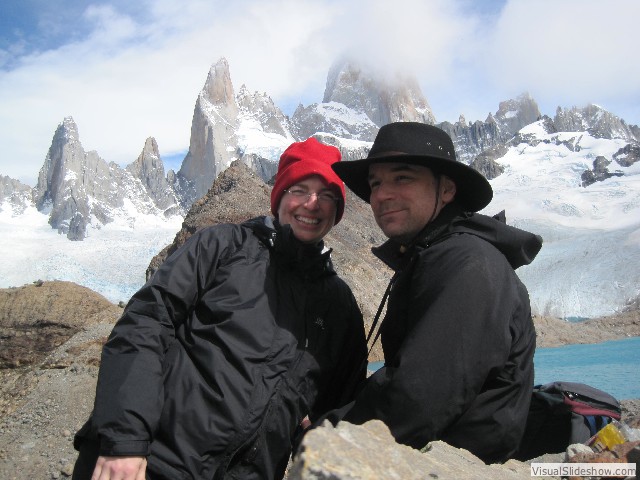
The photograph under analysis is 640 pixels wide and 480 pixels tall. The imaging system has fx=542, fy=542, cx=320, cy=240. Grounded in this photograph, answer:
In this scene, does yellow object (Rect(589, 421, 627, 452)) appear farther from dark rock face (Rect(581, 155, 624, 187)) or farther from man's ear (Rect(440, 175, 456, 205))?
dark rock face (Rect(581, 155, 624, 187))

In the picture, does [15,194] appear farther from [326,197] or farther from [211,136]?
[326,197]

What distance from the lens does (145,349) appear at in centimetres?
→ 208

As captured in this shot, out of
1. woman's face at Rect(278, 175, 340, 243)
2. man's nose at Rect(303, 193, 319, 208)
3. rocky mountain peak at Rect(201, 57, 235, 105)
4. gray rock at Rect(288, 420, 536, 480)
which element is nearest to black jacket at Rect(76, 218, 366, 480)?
woman's face at Rect(278, 175, 340, 243)

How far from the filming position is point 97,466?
1.88m

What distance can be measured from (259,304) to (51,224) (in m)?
133

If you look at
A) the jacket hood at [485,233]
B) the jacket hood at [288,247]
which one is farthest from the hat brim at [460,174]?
the jacket hood at [288,247]

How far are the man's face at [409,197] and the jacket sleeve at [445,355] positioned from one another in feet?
1.27

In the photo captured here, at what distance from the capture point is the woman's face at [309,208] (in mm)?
2701

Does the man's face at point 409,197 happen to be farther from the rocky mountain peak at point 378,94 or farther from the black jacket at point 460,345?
the rocky mountain peak at point 378,94

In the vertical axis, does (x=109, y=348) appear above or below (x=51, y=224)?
above

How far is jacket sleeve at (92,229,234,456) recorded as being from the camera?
1.90m

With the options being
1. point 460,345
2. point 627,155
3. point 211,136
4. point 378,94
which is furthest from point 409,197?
point 378,94

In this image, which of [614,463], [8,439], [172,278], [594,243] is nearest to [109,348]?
[172,278]

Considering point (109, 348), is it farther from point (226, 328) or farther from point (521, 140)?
point (521, 140)
